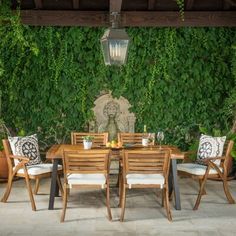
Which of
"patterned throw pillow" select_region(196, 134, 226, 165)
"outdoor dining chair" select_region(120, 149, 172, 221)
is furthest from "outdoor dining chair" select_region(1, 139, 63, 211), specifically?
"patterned throw pillow" select_region(196, 134, 226, 165)

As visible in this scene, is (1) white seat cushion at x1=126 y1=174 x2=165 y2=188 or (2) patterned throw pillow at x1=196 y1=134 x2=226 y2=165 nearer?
(1) white seat cushion at x1=126 y1=174 x2=165 y2=188

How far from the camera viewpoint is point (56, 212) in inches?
191

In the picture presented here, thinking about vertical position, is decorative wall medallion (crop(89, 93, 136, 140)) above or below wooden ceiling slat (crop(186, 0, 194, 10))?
below

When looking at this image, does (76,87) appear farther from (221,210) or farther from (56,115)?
(221,210)

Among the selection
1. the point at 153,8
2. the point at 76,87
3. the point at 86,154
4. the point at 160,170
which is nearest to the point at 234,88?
the point at 153,8

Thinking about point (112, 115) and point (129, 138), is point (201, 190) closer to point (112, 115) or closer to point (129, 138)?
point (129, 138)

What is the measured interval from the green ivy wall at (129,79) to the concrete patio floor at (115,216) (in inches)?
67.1

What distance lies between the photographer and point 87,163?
4.55 metres

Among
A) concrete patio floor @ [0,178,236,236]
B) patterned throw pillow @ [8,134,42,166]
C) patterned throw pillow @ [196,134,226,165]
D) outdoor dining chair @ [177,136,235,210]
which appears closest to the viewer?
concrete patio floor @ [0,178,236,236]

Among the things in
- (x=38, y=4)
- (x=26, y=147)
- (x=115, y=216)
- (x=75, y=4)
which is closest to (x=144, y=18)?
(x=75, y=4)

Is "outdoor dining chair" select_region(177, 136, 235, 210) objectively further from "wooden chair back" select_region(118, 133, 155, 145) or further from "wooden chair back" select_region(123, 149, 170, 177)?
"wooden chair back" select_region(118, 133, 155, 145)

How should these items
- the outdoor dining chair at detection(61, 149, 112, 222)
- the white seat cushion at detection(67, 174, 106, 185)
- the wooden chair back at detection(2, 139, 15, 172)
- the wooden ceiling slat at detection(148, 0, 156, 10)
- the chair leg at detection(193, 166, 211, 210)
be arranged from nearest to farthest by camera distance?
the outdoor dining chair at detection(61, 149, 112, 222)
the white seat cushion at detection(67, 174, 106, 185)
the chair leg at detection(193, 166, 211, 210)
the wooden chair back at detection(2, 139, 15, 172)
the wooden ceiling slat at detection(148, 0, 156, 10)

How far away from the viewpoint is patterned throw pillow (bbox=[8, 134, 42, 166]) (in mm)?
5414

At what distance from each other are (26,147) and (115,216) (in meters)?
1.53
